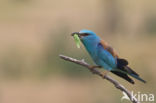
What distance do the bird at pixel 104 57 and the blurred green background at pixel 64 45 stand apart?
3452 millimetres

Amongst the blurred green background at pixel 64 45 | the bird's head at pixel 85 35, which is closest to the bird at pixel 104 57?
the bird's head at pixel 85 35

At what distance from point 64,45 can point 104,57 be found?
6.85 meters

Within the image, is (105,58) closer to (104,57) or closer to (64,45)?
(104,57)

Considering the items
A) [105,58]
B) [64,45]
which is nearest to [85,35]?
[105,58]

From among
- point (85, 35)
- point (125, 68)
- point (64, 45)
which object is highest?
point (85, 35)

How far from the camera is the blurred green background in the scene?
8617mm

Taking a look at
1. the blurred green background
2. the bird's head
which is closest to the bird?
the bird's head

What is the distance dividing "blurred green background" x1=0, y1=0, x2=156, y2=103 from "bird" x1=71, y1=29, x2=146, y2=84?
3.45 meters

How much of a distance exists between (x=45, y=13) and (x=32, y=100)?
580 centimetres

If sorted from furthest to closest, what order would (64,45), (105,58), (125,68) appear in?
(64,45) < (105,58) < (125,68)

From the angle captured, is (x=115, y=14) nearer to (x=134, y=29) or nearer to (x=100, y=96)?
(x=134, y=29)

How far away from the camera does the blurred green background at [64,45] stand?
28.3 feet

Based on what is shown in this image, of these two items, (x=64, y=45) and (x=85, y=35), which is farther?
(x=64, y=45)

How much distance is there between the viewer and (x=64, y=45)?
10086mm
